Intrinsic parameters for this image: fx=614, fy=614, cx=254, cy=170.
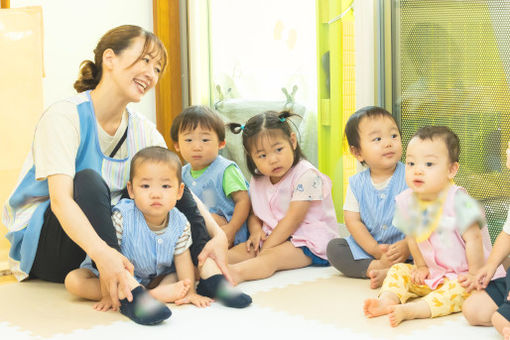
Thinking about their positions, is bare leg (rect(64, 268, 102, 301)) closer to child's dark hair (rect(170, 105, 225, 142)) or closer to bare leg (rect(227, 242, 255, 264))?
bare leg (rect(227, 242, 255, 264))

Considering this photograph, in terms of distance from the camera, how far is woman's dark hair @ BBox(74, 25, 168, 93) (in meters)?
1.70

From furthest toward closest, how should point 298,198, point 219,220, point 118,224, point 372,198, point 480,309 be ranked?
point 219,220
point 298,198
point 372,198
point 118,224
point 480,309

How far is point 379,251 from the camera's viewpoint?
5.75ft

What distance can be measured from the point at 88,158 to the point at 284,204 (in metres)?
0.67

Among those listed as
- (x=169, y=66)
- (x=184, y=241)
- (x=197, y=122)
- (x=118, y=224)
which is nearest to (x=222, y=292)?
(x=184, y=241)

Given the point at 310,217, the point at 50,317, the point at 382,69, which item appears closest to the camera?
the point at 50,317

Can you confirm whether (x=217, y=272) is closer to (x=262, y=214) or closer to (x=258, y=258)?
(x=258, y=258)

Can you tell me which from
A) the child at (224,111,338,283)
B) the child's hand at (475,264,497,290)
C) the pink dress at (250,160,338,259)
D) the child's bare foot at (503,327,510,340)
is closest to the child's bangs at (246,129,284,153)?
the child at (224,111,338,283)

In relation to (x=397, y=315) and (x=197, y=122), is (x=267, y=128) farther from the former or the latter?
(x=397, y=315)

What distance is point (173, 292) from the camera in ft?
5.09

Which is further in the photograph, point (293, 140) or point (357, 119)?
point (293, 140)

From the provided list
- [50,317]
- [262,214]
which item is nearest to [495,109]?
[262,214]

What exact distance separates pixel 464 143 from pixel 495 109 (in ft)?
0.47

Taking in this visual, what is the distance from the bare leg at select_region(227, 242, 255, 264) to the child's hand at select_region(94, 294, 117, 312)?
1.71 feet
